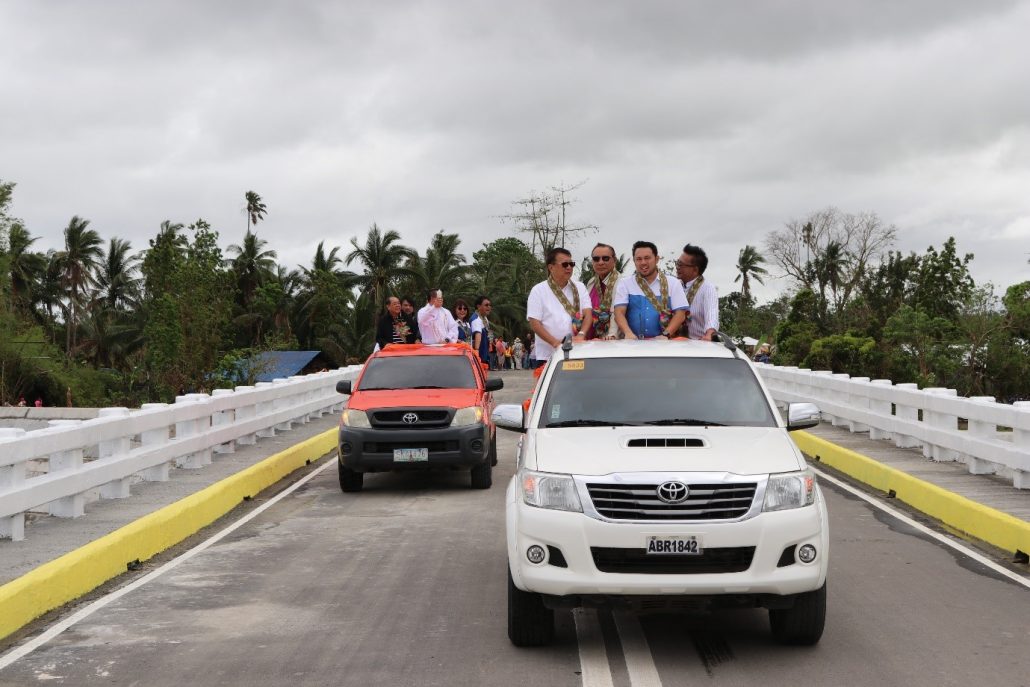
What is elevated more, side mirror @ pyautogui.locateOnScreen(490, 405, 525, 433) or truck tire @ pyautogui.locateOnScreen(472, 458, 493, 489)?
side mirror @ pyautogui.locateOnScreen(490, 405, 525, 433)

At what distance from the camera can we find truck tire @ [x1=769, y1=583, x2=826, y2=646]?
6.57m

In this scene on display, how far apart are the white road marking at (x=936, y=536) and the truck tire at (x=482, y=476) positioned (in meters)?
4.01

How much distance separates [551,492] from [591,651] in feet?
3.18

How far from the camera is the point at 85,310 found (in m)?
80.3

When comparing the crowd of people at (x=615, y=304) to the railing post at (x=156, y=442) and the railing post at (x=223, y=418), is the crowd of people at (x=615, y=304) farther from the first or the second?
the railing post at (x=223, y=418)

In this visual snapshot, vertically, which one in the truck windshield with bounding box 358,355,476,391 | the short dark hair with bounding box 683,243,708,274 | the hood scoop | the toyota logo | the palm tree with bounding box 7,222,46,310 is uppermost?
the palm tree with bounding box 7,222,46,310

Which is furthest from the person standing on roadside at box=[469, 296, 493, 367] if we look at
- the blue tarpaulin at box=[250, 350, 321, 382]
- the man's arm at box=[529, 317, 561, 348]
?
the blue tarpaulin at box=[250, 350, 321, 382]

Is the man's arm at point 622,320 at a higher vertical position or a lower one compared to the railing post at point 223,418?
higher

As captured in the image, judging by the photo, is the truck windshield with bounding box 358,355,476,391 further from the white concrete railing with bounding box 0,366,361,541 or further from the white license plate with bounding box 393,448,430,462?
the white concrete railing with bounding box 0,366,361,541

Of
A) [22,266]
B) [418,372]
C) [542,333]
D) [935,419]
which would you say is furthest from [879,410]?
[22,266]

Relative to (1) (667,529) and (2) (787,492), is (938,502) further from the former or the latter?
(1) (667,529)

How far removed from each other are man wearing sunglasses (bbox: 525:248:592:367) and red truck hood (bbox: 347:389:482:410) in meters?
2.95

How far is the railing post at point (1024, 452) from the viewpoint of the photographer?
1178cm

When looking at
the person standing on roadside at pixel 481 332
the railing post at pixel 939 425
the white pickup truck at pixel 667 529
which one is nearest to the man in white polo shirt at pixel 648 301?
the white pickup truck at pixel 667 529
